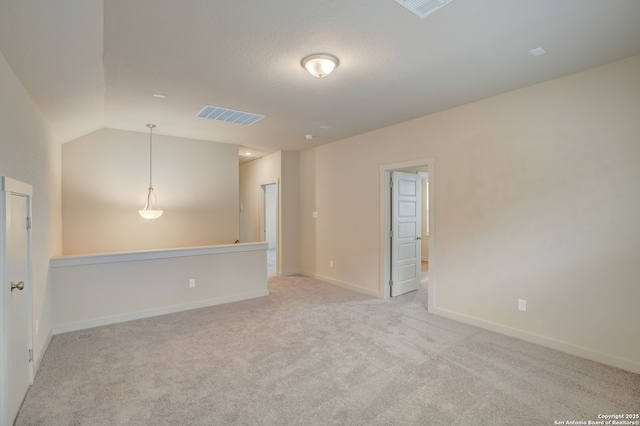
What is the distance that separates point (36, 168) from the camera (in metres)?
2.88

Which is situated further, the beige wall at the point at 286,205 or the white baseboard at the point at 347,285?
the beige wall at the point at 286,205

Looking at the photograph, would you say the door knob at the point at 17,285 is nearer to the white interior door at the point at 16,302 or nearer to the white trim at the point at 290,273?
the white interior door at the point at 16,302

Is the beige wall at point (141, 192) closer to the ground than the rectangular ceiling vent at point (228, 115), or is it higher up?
closer to the ground

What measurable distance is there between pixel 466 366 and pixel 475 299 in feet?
3.82

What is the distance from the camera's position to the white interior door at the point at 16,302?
198 centimetres

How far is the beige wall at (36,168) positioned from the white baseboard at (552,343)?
419cm

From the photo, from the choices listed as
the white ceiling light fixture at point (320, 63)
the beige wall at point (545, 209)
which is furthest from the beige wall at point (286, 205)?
the white ceiling light fixture at point (320, 63)

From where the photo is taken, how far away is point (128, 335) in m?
3.45

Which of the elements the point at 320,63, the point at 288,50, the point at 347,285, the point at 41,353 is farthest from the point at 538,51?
the point at 41,353

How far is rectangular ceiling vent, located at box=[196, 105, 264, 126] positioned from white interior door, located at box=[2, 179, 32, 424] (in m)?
2.06

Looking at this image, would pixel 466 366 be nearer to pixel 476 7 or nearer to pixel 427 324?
pixel 427 324

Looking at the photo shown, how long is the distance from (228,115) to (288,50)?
194 cm
